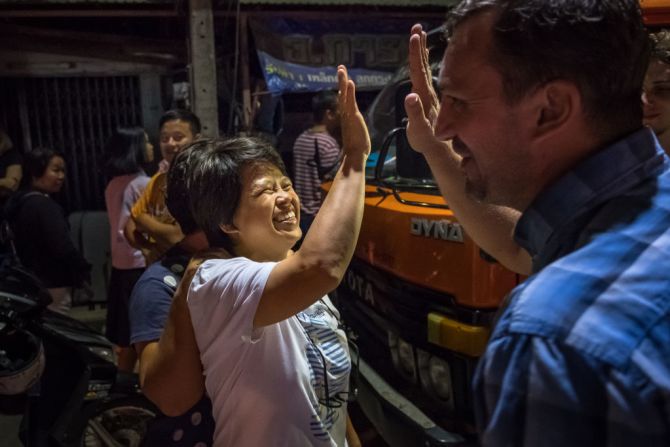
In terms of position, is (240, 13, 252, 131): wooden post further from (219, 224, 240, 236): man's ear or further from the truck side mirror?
(219, 224, 240, 236): man's ear

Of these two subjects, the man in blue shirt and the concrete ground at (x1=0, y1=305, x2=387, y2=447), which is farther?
the concrete ground at (x1=0, y1=305, x2=387, y2=447)

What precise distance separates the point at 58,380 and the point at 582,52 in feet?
11.5

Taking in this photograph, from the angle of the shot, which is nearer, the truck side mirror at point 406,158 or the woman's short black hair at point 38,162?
the truck side mirror at point 406,158

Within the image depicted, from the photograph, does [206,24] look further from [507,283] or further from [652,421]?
[652,421]

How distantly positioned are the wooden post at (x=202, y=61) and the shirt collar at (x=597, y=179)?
14.7 feet

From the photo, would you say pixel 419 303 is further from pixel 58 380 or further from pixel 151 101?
pixel 151 101

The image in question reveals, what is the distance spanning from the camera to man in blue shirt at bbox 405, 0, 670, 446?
76 cm

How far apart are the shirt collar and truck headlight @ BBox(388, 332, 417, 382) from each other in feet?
6.29

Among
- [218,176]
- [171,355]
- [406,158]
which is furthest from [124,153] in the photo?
[171,355]

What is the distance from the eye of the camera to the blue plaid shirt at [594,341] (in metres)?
0.75

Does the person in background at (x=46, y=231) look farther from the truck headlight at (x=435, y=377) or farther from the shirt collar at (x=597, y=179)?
the shirt collar at (x=597, y=179)

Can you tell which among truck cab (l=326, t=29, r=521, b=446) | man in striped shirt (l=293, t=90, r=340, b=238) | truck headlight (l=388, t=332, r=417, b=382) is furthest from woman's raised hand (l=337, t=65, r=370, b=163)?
man in striped shirt (l=293, t=90, r=340, b=238)

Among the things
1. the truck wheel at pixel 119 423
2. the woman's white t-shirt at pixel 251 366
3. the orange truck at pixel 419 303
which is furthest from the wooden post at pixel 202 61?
the woman's white t-shirt at pixel 251 366

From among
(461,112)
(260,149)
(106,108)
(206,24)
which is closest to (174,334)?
(260,149)
